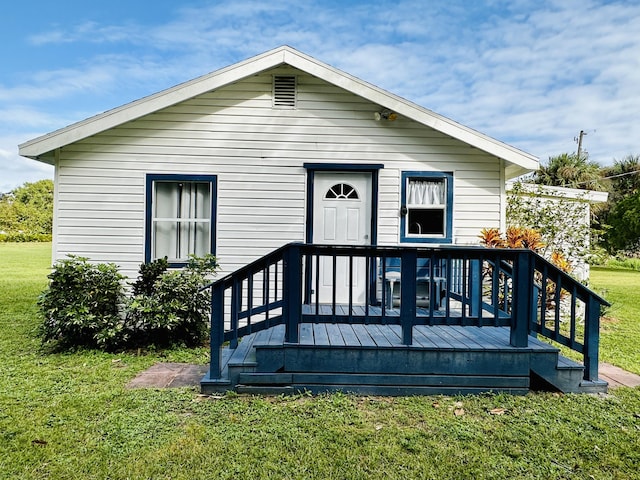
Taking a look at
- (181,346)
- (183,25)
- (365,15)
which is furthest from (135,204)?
(365,15)

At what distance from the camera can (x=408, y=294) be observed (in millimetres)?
3625

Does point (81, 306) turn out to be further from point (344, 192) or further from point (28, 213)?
point (28, 213)

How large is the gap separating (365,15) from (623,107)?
73.8ft

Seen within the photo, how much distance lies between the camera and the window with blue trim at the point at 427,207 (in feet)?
19.7

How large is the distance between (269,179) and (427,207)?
2.41 meters

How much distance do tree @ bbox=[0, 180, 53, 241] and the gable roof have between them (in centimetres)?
3330

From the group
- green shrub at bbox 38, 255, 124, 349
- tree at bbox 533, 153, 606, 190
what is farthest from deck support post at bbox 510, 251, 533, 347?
tree at bbox 533, 153, 606, 190

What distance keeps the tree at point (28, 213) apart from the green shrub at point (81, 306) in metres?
33.7

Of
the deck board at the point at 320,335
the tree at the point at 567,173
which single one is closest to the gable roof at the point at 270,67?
the deck board at the point at 320,335

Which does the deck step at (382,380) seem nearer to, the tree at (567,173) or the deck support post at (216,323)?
the deck support post at (216,323)

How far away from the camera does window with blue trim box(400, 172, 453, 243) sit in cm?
599

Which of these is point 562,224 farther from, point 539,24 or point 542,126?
point 542,126

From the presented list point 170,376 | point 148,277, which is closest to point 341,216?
point 148,277

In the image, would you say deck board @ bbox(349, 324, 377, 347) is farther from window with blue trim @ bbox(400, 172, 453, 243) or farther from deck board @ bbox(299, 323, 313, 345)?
window with blue trim @ bbox(400, 172, 453, 243)
